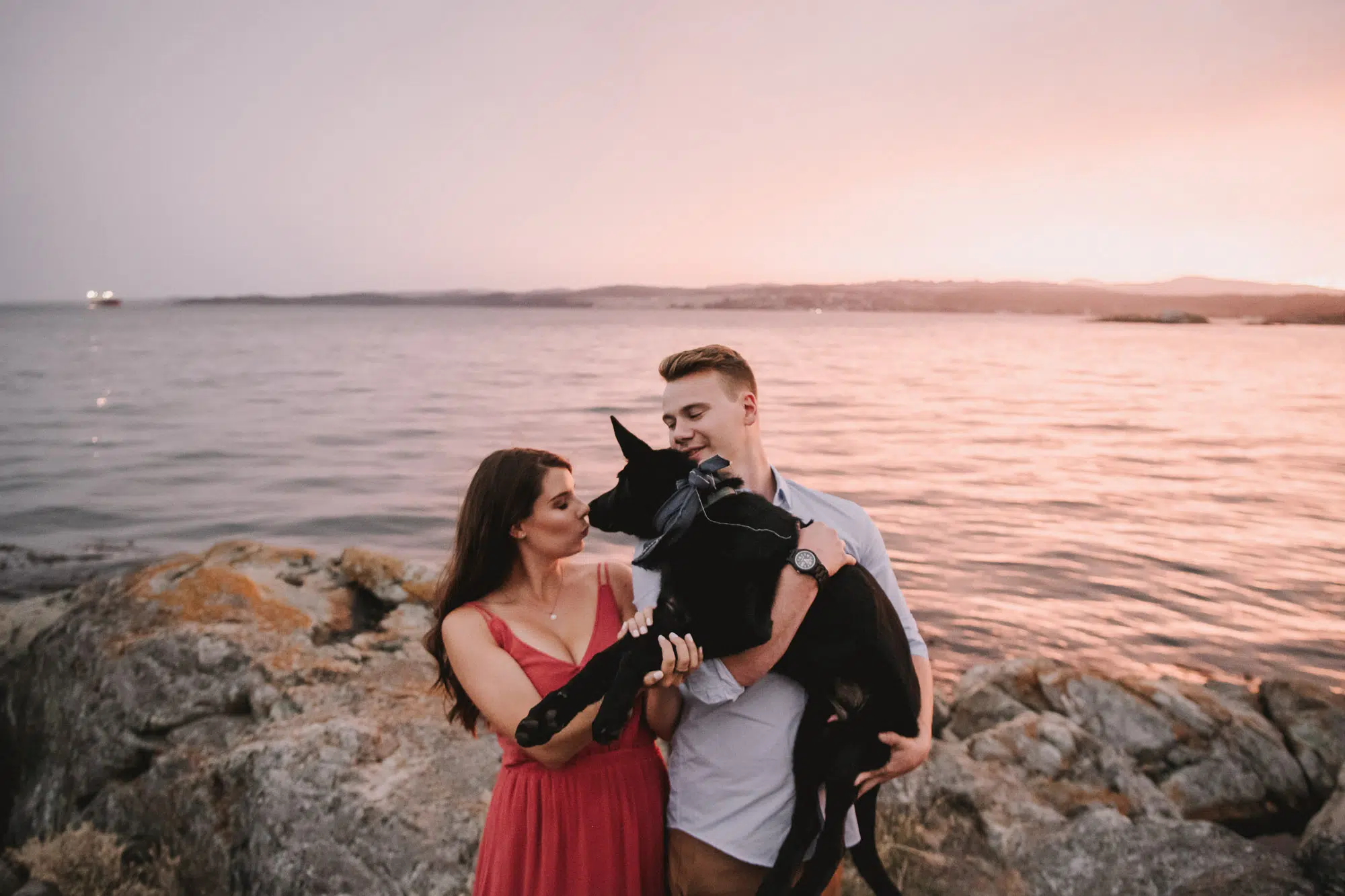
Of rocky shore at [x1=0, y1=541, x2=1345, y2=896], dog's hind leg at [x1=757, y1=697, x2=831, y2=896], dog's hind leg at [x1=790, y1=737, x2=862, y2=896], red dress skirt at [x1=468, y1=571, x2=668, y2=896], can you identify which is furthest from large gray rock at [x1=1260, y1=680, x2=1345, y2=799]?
red dress skirt at [x1=468, y1=571, x2=668, y2=896]

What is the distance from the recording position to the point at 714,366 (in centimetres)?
215

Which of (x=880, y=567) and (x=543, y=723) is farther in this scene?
(x=880, y=567)

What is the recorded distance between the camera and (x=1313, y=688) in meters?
4.86

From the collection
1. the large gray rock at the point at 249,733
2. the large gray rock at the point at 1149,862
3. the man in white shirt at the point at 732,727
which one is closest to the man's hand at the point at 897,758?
the man in white shirt at the point at 732,727

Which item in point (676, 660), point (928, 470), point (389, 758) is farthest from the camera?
point (928, 470)

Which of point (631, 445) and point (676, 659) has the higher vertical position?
point (631, 445)

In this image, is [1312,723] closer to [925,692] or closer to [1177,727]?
[1177,727]

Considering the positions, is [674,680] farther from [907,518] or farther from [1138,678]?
[907,518]

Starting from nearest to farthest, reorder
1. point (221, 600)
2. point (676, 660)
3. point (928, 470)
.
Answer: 1. point (676, 660)
2. point (221, 600)
3. point (928, 470)

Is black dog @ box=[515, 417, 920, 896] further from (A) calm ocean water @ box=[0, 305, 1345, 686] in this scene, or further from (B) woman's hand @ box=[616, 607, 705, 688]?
(A) calm ocean water @ box=[0, 305, 1345, 686]

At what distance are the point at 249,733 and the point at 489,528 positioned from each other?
90.3 inches

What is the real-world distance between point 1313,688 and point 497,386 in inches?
816

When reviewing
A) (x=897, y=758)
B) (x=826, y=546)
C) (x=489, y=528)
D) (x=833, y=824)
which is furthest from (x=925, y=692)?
(x=489, y=528)

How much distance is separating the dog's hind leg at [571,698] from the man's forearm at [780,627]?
11.2 inches
